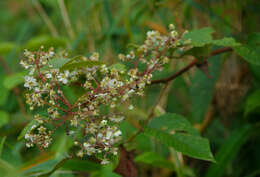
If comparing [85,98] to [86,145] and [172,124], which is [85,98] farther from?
[172,124]

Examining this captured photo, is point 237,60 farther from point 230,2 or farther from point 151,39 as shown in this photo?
point 151,39

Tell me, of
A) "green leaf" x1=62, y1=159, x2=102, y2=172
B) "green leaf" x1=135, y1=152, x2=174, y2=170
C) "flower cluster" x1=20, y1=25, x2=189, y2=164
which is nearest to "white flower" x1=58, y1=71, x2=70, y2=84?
"flower cluster" x1=20, y1=25, x2=189, y2=164

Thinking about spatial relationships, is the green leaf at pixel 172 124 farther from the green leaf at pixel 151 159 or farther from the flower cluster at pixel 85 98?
the green leaf at pixel 151 159

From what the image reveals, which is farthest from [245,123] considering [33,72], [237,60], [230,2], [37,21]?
[37,21]

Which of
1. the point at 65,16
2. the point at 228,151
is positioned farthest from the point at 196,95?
the point at 65,16

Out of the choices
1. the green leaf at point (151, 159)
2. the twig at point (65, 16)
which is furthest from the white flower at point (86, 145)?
the twig at point (65, 16)

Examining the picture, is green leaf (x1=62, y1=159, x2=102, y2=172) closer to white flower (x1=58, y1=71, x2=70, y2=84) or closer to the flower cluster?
the flower cluster
